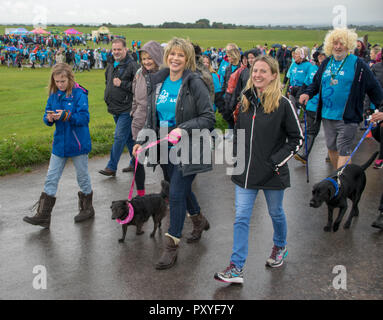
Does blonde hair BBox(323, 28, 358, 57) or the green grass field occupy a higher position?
blonde hair BBox(323, 28, 358, 57)

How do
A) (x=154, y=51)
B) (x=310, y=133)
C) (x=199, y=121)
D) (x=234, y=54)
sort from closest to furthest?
(x=199, y=121) → (x=154, y=51) → (x=310, y=133) → (x=234, y=54)

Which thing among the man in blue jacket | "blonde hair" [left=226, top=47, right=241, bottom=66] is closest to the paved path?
the man in blue jacket

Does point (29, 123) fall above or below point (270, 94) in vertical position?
below

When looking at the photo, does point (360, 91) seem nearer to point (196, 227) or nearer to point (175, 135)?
point (196, 227)

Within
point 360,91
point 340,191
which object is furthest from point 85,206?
point 360,91

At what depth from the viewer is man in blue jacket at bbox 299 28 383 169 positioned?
607 cm

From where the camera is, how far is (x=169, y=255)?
4566mm

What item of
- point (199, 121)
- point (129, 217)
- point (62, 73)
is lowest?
point (129, 217)

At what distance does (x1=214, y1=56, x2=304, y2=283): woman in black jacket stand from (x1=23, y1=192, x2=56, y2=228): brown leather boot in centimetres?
251

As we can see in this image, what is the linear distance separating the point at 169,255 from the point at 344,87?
3.48 m

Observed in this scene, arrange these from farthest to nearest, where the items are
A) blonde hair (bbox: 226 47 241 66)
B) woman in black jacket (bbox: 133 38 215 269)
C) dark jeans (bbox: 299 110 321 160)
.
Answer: blonde hair (bbox: 226 47 241 66) → dark jeans (bbox: 299 110 321 160) → woman in black jacket (bbox: 133 38 215 269)

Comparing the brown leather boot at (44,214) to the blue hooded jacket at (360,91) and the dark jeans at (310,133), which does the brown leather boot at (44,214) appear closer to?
the blue hooded jacket at (360,91)

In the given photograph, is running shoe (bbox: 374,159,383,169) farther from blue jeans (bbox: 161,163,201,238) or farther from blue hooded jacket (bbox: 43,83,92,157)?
blue hooded jacket (bbox: 43,83,92,157)

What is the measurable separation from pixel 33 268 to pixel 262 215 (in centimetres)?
301
